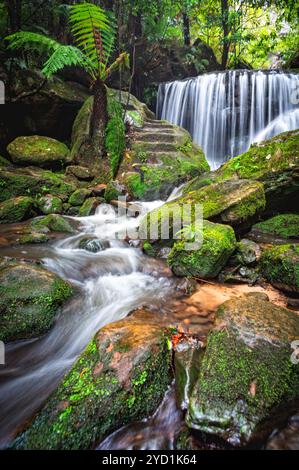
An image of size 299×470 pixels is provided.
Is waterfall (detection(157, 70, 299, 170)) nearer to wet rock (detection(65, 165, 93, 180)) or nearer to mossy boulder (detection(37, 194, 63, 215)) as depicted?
→ wet rock (detection(65, 165, 93, 180))

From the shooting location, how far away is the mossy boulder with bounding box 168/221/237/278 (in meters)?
3.37

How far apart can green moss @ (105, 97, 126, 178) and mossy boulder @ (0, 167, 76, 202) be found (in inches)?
52.2

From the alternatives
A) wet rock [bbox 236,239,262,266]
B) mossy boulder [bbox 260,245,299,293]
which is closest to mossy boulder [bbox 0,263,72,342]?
wet rock [bbox 236,239,262,266]

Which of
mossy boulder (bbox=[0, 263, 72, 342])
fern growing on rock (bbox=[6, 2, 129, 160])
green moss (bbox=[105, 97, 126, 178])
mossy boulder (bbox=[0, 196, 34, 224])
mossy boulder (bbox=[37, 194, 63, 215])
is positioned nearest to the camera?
mossy boulder (bbox=[0, 263, 72, 342])

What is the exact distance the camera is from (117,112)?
7.97 meters

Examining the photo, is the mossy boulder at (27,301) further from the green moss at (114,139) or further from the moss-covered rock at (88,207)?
the green moss at (114,139)

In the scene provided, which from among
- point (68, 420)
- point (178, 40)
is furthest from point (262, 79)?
point (68, 420)

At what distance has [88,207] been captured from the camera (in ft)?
20.4

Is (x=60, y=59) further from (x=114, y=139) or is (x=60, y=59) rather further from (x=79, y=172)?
(x=79, y=172)

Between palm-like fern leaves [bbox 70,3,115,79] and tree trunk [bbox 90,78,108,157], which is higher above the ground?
palm-like fern leaves [bbox 70,3,115,79]

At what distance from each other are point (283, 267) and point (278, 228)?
2.29 meters

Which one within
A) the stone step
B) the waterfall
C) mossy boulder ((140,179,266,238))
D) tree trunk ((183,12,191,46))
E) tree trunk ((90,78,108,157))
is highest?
tree trunk ((183,12,191,46))

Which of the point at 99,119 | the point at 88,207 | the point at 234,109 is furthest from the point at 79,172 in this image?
the point at 234,109

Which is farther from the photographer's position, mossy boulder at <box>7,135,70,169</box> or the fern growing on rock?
mossy boulder at <box>7,135,70,169</box>
